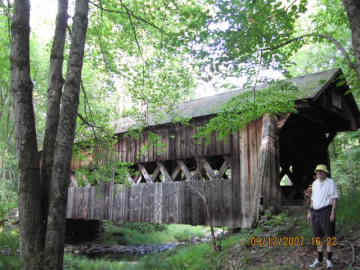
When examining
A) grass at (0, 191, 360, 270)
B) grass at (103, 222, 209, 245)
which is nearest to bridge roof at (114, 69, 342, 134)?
grass at (0, 191, 360, 270)

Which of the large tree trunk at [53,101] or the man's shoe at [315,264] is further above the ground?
the large tree trunk at [53,101]

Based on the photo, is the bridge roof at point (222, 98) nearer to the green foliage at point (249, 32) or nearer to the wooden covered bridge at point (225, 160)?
the wooden covered bridge at point (225, 160)

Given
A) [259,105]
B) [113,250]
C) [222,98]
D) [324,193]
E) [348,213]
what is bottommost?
[113,250]

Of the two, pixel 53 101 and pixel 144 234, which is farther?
pixel 144 234

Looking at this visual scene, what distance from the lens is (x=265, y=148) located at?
7824 mm

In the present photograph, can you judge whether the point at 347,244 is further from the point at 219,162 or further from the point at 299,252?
the point at 219,162

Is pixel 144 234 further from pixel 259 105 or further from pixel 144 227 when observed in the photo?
pixel 259 105

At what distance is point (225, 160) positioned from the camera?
378 inches

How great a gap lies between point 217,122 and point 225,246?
9.69ft

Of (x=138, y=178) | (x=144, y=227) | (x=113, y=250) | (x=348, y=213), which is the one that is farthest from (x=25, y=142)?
(x=144, y=227)

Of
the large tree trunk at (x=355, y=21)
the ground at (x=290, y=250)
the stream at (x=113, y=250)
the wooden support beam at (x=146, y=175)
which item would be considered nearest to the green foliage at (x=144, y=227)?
the stream at (x=113, y=250)

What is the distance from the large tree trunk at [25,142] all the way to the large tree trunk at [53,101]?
0.16 metres
